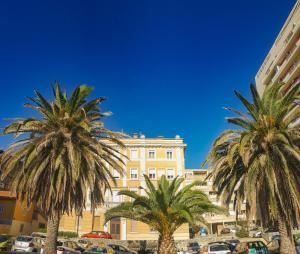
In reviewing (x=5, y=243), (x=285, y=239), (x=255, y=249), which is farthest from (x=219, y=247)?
(x=5, y=243)

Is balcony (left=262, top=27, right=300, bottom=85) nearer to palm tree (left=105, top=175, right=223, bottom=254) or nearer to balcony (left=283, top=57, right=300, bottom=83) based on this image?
balcony (left=283, top=57, right=300, bottom=83)

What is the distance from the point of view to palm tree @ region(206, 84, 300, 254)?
58.5 ft

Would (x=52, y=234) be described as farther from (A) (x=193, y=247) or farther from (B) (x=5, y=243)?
(A) (x=193, y=247)

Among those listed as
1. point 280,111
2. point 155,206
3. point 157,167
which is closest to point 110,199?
point 157,167

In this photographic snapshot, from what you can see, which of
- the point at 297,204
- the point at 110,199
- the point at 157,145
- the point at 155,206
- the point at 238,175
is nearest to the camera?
the point at 297,204

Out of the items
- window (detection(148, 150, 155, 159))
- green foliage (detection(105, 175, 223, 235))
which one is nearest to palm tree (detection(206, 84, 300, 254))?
green foliage (detection(105, 175, 223, 235))

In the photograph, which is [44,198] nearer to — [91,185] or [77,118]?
[91,185]

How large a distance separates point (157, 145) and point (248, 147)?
3707 cm

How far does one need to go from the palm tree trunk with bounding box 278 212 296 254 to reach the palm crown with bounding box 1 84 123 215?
10517mm

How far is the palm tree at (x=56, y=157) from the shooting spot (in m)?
18.0

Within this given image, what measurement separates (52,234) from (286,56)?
1552 inches

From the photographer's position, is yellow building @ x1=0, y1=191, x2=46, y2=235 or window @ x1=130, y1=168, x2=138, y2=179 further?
window @ x1=130, y1=168, x2=138, y2=179

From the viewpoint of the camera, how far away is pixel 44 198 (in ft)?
60.4

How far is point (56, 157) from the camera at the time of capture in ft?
60.1
